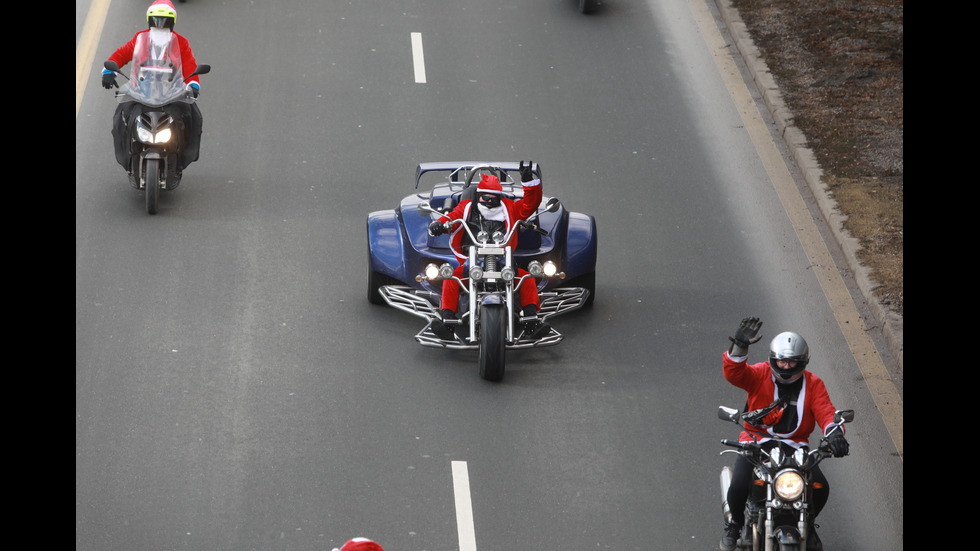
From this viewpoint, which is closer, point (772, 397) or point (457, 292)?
point (772, 397)

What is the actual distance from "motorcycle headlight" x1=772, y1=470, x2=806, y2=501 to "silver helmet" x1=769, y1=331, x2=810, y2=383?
71 cm

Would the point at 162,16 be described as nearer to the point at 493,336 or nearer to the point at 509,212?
the point at 509,212

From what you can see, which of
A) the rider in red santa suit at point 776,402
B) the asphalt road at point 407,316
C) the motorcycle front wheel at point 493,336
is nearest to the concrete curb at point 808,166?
the asphalt road at point 407,316

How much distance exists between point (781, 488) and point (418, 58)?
11.9 meters

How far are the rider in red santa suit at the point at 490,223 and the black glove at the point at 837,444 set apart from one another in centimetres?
413

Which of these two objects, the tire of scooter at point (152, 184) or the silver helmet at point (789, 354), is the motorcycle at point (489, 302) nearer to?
the silver helmet at point (789, 354)

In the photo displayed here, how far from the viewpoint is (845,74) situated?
19516mm

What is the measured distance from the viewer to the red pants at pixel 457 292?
515 inches

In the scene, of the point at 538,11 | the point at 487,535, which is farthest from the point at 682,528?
the point at 538,11

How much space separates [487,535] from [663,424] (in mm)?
2258

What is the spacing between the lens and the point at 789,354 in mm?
9672

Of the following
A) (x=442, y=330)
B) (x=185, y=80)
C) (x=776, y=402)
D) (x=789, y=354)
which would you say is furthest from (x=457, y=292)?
(x=185, y=80)

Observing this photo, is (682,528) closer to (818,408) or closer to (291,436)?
(818,408)

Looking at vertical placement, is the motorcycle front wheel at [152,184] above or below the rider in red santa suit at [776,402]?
below
